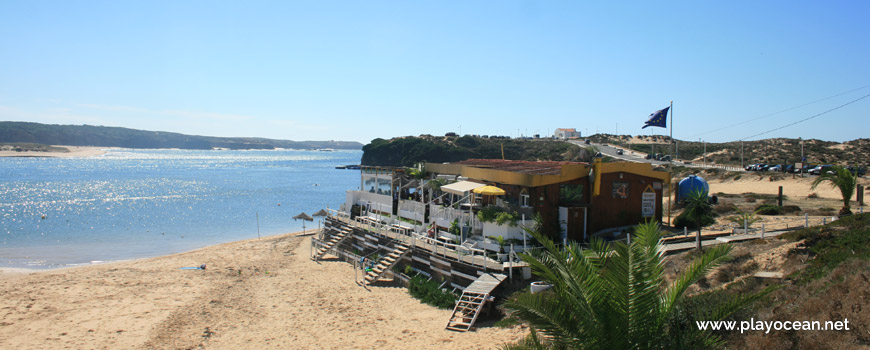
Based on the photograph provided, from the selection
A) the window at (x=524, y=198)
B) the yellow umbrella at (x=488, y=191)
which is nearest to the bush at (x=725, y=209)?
the window at (x=524, y=198)

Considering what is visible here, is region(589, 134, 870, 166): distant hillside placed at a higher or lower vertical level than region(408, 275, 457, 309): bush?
higher

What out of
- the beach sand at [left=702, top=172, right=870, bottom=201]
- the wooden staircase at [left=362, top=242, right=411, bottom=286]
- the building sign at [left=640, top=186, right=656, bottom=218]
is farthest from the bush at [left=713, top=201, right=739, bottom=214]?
the wooden staircase at [left=362, top=242, right=411, bottom=286]

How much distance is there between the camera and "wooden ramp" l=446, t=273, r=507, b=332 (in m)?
14.4

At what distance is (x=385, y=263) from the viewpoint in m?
21.0

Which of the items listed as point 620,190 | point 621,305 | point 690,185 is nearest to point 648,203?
point 620,190

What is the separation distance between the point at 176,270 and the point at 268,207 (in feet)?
124

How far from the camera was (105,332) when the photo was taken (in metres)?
15.9

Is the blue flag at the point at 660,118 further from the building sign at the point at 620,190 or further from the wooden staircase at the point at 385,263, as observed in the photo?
the wooden staircase at the point at 385,263

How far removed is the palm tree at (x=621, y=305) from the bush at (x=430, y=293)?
9677mm

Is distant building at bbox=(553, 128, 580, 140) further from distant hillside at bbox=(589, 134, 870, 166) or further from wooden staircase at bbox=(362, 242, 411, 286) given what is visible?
wooden staircase at bbox=(362, 242, 411, 286)

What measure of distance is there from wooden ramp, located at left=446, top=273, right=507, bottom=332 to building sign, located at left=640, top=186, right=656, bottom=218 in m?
8.53

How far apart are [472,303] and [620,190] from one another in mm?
8820

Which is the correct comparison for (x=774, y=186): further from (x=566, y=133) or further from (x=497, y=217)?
(x=566, y=133)

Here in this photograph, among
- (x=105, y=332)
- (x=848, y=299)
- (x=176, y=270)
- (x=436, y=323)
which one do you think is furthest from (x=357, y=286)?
(x=848, y=299)
